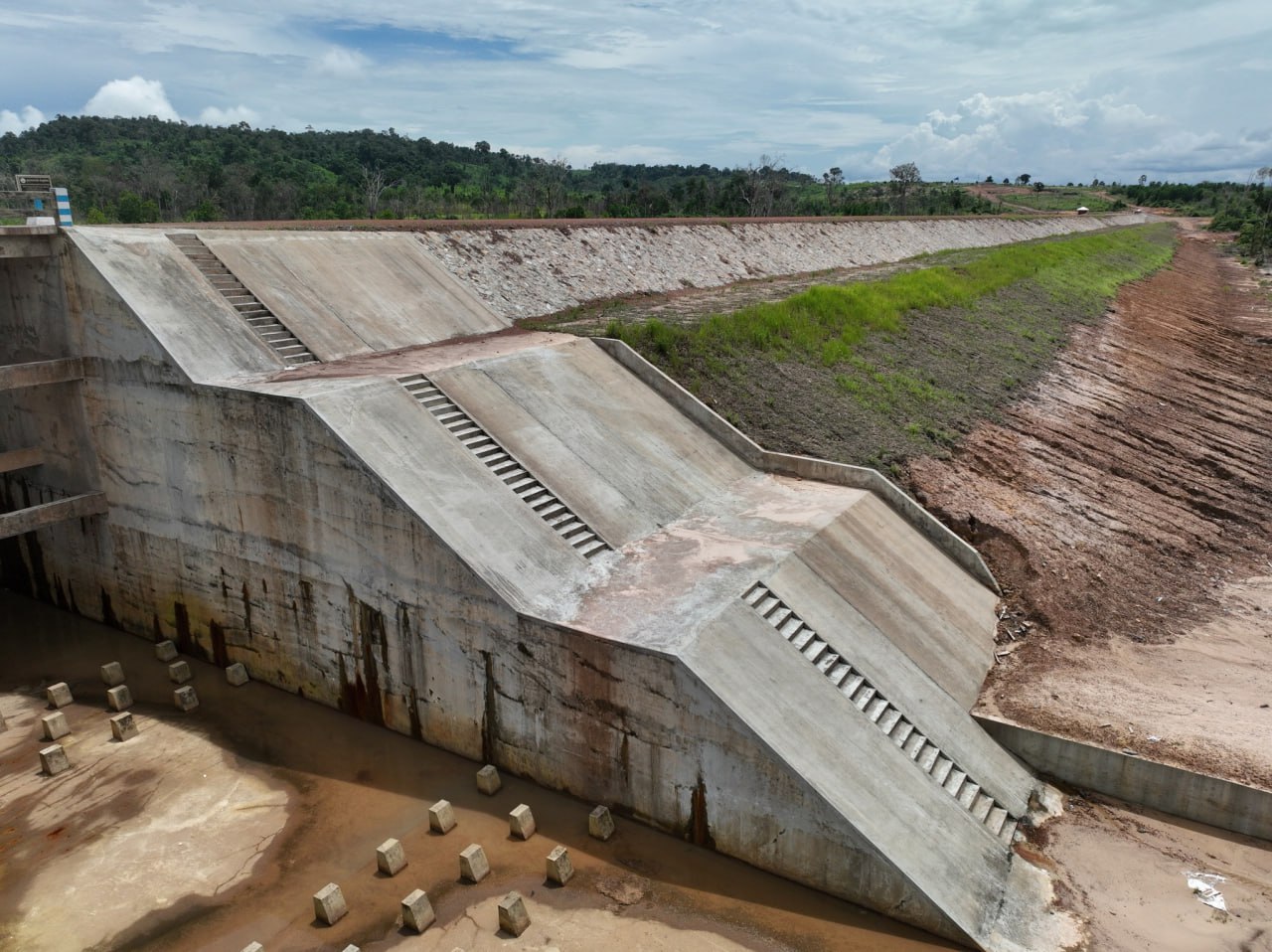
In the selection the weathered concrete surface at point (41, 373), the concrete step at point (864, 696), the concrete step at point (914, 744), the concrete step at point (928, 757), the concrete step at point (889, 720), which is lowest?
the concrete step at point (928, 757)

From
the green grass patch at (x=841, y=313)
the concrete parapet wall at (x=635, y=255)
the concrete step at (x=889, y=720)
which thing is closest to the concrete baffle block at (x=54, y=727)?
the concrete step at (x=889, y=720)

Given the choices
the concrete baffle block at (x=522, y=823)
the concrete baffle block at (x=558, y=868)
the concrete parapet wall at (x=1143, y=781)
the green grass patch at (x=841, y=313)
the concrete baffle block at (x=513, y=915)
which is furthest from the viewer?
the green grass patch at (x=841, y=313)

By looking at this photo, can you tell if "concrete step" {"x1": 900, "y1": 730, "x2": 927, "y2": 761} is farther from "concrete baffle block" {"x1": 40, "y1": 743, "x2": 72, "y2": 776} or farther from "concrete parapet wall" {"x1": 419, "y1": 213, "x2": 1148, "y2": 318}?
"concrete parapet wall" {"x1": 419, "y1": 213, "x2": 1148, "y2": 318}

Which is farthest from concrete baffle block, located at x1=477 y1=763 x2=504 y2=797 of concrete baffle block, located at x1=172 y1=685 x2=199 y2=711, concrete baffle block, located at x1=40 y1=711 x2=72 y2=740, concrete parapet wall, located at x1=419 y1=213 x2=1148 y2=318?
concrete parapet wall, located at x1=419 y1=213 x2=1148 y2=318

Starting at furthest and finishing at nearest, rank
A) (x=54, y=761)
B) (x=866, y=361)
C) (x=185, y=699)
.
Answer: (x=866, y=361) → (x=185, y=699) → (x=54, y=761)

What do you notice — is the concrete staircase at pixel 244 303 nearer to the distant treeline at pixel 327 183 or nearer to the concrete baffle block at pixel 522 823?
the concrete baffle block at pixel 522 823

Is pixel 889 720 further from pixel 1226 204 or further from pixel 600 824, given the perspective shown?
pixel 1226 204

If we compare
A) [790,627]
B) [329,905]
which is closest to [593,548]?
[790,627]

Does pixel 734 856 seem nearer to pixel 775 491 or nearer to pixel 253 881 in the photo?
pixel 253 881
